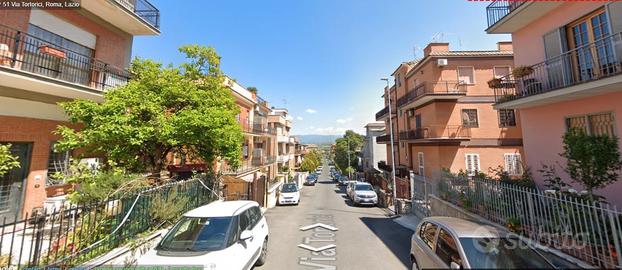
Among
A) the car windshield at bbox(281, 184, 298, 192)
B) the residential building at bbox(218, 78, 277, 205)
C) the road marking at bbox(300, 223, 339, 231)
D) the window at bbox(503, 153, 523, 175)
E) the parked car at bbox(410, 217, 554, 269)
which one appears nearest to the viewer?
the parked car at bbox(410, 217, 554, 269)

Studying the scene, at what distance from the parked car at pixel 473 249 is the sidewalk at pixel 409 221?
667 centimetres

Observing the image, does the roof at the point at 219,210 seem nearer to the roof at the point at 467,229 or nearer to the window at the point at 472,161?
the roof at the point at 467,229

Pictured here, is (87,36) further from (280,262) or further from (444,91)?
(444,91)

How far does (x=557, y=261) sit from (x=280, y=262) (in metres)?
6.16

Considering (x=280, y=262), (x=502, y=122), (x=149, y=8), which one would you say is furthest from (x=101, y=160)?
(x=502, y=122)

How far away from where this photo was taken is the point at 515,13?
835cm

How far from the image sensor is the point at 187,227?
210 inches

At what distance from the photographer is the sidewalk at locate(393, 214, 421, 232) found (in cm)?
1138

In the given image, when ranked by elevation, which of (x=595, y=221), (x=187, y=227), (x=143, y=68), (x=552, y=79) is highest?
(x=143, y=68)

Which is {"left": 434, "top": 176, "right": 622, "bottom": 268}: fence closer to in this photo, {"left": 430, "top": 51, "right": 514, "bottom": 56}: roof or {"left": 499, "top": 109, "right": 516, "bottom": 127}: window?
{"left": 499, "top": 109, "right": 516, "bottom": 127}: window


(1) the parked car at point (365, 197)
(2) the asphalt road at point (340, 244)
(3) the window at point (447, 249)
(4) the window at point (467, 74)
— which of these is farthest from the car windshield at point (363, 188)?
(3) the window at point (447, 249)

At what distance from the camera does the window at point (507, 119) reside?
17.7 m

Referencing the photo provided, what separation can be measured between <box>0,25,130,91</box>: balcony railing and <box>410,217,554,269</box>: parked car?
10883 millimetres

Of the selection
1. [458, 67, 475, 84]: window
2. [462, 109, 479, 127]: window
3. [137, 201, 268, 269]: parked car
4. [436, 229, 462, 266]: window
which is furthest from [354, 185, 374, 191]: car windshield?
[436, 229, 462, 266]: window
